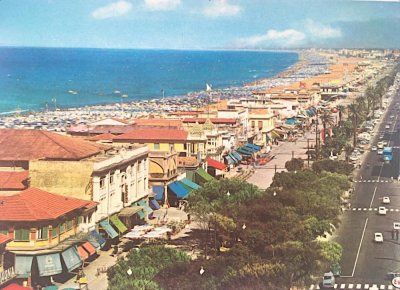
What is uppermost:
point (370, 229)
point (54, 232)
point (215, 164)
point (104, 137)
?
point (104, 137)

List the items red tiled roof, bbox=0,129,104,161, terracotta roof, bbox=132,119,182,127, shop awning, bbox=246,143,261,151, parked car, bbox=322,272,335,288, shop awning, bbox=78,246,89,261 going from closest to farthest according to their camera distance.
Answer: parked car, bbox=322,272,335,288
shop awning, bbox=78,246,89,261
red tiled roof, bbox=0,129,104,161
terracotta roof, bbox=132,119,182,127
shop awning, bbox=246,143,261,151

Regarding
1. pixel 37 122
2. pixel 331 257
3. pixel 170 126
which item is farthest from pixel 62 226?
pixel 37 122

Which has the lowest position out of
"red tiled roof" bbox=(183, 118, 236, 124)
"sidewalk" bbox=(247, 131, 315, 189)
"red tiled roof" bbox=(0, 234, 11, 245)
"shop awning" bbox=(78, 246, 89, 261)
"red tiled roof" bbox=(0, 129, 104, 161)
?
"sidewalk" bbox=(247, 131, 315, 189)

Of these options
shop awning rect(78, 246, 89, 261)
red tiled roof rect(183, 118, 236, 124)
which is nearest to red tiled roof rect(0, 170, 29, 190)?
shop awning rect(78, 246, 89, 261)

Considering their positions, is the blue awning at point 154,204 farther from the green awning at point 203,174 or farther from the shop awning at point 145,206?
the green awning at point 203,174

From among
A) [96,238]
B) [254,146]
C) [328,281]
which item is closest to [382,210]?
[328,281]

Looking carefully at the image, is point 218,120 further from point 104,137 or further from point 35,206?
point 35,206

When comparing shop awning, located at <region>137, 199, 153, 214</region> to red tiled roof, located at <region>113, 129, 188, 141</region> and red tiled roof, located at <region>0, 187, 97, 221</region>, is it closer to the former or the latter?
red tiled roof, located at <region>0, 187, 97, 221</region>

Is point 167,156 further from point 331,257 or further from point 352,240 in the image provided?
point 331,257
